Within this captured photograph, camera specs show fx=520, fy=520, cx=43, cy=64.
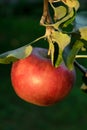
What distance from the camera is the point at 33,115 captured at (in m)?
4.42

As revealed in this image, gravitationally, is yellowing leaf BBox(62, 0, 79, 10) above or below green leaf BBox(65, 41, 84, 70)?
above

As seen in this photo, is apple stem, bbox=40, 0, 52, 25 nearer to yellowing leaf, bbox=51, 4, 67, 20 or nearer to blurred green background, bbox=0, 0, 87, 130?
yellowing leaf, bbox=51, 4, 67, 20

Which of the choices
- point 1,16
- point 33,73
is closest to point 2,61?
point 33,73

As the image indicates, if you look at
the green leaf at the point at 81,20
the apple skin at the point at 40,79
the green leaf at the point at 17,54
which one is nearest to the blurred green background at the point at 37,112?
the green leaf at the point at 81,20

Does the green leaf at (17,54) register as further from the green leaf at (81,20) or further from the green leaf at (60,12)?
the green leaf at (81,20)

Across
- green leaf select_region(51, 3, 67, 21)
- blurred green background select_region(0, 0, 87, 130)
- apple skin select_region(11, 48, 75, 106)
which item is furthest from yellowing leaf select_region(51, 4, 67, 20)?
blurred green background select_region(0, 0, 87, 130)

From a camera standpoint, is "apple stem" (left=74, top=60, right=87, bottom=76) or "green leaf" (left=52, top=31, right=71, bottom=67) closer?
"green leaf" (left=52, top=31, right=71, bottom=67)

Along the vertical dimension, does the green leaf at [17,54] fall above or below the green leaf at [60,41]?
below

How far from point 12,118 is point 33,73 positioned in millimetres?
3164

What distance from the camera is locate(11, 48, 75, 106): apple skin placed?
4.12ft

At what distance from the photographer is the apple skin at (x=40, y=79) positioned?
1255 mm

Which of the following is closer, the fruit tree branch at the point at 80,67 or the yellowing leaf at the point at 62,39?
the yellowing leaf at the point at 62,39

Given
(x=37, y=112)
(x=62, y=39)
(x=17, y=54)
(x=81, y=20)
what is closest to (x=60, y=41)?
(x=62, y=39)

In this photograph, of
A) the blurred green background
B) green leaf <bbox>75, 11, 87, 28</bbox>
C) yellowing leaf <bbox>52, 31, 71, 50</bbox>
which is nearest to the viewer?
yellowing leaf <bbox>52, 31, 71, 50</bbox>
